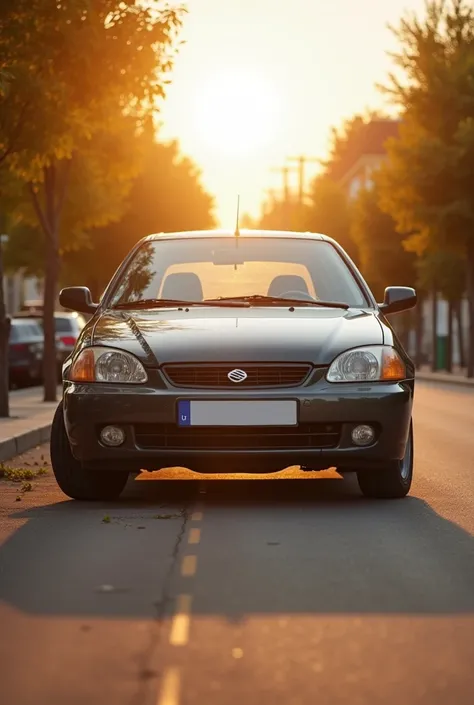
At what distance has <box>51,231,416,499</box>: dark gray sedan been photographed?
835 centimetres

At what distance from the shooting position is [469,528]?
788 cm

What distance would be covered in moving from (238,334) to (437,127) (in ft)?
90.9

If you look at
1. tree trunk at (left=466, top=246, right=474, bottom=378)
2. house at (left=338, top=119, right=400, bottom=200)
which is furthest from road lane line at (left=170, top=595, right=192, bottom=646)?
house at (left=338, top=119, right=400, bottom=200)

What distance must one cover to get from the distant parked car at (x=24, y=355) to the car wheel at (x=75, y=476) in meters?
21.0

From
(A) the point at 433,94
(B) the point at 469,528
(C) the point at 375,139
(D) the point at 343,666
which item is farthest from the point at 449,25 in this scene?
(C) the point at 375,139

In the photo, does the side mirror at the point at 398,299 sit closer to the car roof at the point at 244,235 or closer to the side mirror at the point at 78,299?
the car roof at the point at 244,235

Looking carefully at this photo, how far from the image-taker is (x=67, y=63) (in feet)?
49.7

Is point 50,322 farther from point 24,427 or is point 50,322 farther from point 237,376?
point 237,376

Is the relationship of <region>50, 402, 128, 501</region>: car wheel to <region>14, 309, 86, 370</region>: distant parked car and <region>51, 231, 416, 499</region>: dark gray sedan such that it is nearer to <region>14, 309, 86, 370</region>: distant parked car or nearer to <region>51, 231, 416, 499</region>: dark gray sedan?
<region>51, 231, 416, 499</region>: dark gray sedan

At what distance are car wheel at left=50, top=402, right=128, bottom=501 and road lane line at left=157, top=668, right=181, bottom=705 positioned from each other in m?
4.30

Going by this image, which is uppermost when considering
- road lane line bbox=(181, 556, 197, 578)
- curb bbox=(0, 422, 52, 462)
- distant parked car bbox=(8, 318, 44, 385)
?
road lane line bbox=(181, 556, 197, 578)

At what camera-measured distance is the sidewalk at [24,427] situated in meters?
12.9

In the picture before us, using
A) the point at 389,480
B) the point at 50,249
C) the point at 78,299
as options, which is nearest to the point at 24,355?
the point at 50,249

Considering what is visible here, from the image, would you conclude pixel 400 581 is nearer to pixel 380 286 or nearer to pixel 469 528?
pixel 469 528
